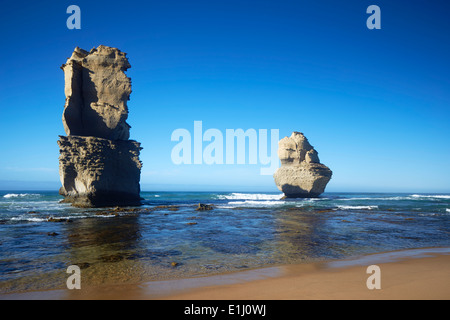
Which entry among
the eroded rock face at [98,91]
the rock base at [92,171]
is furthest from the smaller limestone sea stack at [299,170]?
the eroded rock face at [98,91]

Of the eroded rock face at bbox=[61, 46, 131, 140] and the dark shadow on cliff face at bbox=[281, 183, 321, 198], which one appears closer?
the eroded rock face at bbox=[61, 46, 131, 140]

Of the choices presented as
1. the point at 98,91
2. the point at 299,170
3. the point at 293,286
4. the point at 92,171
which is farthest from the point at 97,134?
the point at 299,170

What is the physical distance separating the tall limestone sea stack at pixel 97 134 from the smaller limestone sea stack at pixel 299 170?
3699 centimetres

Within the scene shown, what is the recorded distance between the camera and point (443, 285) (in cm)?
568

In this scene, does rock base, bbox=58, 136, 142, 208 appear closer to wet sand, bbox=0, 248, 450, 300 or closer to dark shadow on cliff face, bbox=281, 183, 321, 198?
wet sand, bbox=0, 248, 450, 300

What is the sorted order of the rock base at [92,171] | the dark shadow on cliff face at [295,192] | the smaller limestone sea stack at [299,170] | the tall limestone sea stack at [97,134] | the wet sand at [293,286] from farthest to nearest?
the dark shadow on cliff face at [295,192]
the smaller limestone sea stack at [299,170]
the tall limestone sea stack at [97,134]
the rock base at [92,171]
the wet sand at [293,286]

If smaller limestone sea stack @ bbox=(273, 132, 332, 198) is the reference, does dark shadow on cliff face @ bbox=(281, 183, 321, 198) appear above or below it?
below

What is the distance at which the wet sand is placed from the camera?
16.8 ft

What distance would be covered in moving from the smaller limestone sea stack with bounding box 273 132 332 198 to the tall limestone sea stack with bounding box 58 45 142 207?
36994 mm

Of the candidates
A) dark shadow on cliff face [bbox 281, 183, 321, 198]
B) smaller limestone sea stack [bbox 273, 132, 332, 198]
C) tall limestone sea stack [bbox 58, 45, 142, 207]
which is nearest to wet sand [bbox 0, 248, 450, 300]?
tall limestone sea stack [bbox 58, 45, 142, 207]

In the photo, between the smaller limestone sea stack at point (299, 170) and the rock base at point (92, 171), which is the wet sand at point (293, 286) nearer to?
the rock base at point (92, 171)

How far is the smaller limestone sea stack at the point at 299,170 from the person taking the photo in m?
55.7

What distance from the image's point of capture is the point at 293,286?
562cm
